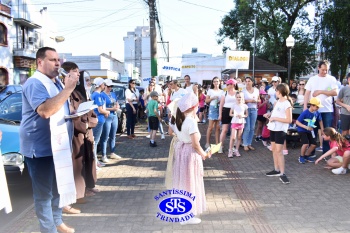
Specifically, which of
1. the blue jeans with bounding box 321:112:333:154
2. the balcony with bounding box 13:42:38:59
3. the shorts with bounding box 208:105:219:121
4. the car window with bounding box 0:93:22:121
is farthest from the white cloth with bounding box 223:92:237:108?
the balcony with bounding box 13:42:38:59

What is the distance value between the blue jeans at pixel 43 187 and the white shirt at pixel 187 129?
1.52 metres

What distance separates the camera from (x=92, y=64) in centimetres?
5322

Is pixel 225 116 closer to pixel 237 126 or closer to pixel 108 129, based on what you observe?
pixel 237 126

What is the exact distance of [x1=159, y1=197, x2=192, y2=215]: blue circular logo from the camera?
13.0 feet

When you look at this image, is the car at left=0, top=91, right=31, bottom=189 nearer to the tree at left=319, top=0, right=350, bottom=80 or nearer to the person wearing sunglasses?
the person wearing sunglasses

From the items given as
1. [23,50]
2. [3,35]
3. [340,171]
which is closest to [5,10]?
[3,35]

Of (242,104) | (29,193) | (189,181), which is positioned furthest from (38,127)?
(242,104)

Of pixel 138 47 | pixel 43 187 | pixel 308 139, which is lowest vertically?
pixel 308 139

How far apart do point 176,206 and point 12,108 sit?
13.1ft

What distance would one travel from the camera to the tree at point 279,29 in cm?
2816

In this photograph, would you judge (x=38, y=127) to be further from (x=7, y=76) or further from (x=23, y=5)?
(x=23, y=5)

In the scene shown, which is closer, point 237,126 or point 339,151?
point 339,151

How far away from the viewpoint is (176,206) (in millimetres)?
4090

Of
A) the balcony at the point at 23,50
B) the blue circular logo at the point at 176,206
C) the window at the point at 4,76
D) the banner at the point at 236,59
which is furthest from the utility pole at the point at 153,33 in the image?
the window at the point at 4,76
